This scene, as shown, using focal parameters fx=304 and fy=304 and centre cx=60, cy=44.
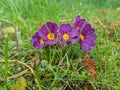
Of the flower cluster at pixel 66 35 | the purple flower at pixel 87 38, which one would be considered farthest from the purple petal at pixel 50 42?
the purple flower at pixel 87 38

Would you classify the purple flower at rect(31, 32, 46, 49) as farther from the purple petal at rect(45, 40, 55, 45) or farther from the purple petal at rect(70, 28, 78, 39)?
the purple petal at rect(70, 28, 78, 39)

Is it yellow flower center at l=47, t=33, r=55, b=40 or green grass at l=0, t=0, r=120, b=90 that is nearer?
green grass at l=0, t=0, r=120, b=90

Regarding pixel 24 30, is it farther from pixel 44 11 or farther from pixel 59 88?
pixel 59 88

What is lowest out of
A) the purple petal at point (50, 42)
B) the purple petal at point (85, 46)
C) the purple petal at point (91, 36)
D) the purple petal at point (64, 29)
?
the purple petal at point (85, 46)

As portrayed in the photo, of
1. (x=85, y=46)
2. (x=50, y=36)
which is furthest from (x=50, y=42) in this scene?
(x=85, y=46)

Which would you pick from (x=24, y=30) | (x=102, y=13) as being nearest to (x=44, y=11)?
(x=24, y=30)

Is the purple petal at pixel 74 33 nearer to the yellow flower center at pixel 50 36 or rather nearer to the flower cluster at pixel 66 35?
the flower cluster at pixel 66 35

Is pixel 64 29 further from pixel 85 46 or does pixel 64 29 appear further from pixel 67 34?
pixel 85 46

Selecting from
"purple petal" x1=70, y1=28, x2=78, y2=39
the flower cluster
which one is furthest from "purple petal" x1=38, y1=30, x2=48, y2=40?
"purple petal" x1=70, y1=28, x2=78, y2=39
